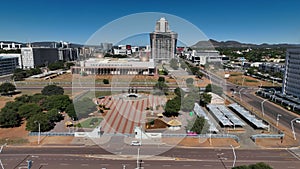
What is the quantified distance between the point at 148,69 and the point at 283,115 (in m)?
27.6

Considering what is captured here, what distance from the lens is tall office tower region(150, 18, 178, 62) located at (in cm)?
5981

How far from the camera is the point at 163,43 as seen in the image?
60688 millimetres

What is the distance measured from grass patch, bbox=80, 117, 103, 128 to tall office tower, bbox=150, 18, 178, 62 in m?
42.4

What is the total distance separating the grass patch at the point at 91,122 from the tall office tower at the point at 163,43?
42.4 meters

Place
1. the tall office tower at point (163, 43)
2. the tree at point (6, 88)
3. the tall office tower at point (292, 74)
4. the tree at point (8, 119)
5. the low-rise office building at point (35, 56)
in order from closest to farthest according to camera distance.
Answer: the tree at point (8, 119) → the tall office tower at point (292, 74) → the tree at point (6, 88) → the low-rise office building at point (35, 56) → the tall office tower at point (163, 43)

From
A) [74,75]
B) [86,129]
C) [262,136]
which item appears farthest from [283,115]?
[74,75]

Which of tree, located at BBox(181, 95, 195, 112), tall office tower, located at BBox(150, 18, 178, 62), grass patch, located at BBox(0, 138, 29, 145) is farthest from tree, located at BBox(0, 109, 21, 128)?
tall office tower, located at BBox(150, 18, 178, 62)

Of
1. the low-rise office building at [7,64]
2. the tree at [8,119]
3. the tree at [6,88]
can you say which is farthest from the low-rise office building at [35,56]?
the tree at [8,119]

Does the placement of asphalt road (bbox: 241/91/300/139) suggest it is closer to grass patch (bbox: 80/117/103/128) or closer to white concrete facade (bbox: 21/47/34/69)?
grass patch (bbox: 80/117/103/128)

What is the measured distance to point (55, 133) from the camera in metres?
14.8

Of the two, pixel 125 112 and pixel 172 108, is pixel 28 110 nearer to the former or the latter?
pixel 125 112

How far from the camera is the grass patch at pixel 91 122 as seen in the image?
16658 mm

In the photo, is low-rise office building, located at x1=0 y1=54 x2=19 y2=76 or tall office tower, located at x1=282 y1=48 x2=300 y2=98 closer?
tall office tower, located at x1=282 y1=48 x2=300 y2=98

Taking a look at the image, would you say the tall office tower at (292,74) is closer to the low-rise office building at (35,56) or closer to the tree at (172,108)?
the tree at (172,108)
